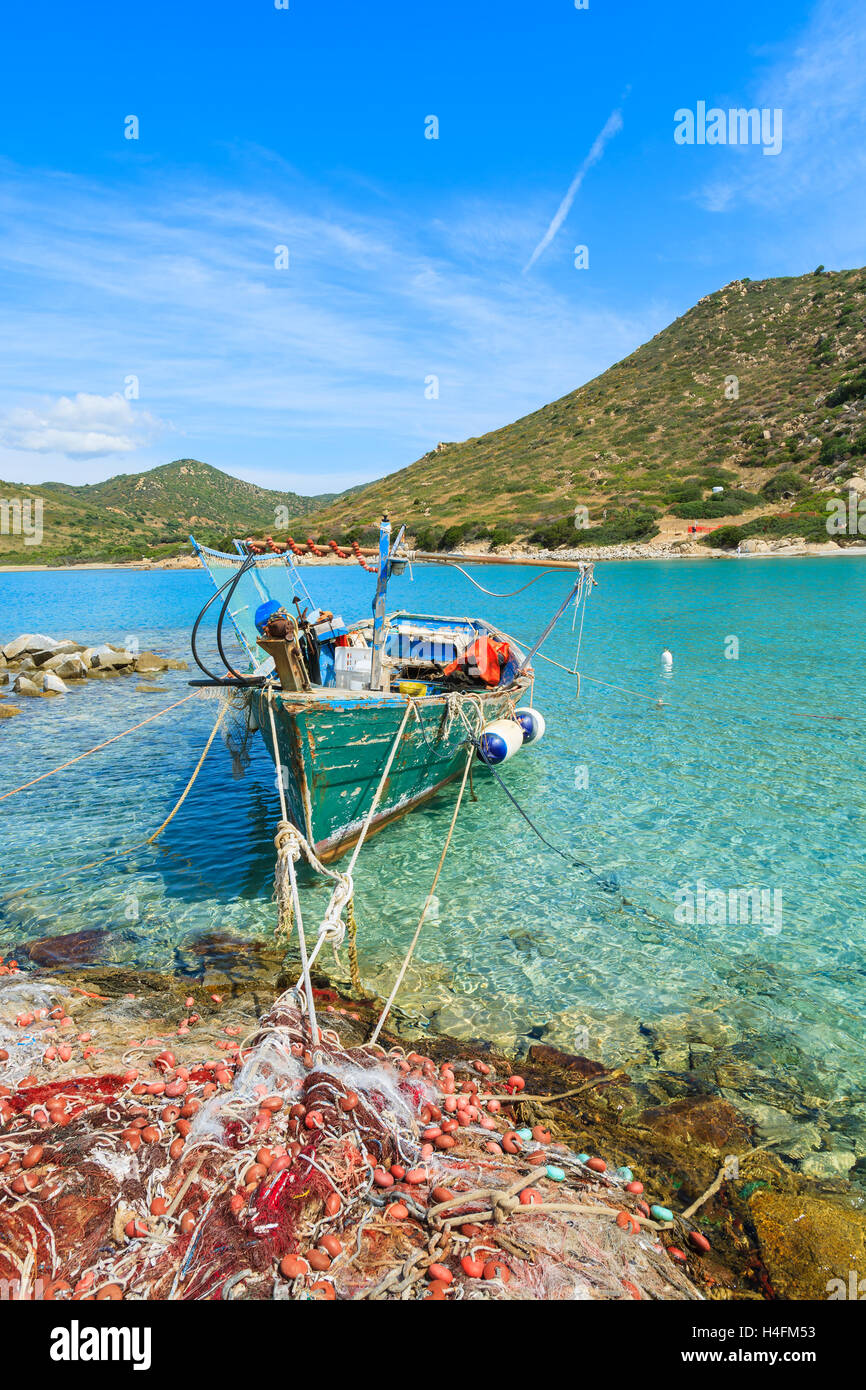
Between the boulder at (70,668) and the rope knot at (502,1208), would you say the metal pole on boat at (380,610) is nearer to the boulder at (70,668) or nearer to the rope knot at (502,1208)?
the rope knot at (502,1208)

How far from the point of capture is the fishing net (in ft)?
12.5

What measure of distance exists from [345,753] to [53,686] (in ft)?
62.5

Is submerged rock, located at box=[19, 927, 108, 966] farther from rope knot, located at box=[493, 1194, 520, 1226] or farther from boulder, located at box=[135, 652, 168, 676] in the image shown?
boulder, located at box=[135, 652, 168, 676]

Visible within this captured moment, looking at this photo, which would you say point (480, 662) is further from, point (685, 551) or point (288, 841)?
point (685, 551)

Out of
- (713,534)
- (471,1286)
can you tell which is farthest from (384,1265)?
(713,534)

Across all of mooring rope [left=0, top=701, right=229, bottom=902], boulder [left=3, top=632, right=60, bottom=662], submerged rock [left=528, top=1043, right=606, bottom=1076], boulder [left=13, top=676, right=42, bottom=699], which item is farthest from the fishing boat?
boulder [left=3, top=632, right=60, bottom=662]

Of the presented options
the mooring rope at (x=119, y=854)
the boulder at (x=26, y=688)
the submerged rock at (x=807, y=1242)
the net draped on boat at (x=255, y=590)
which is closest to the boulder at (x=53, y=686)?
the boulder at (x=26, y=688)

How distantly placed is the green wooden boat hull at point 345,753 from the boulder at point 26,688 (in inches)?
624

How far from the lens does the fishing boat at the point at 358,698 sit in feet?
30.6

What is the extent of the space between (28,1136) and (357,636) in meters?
10.3

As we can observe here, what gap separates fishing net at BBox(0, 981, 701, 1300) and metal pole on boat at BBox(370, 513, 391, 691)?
7014mm

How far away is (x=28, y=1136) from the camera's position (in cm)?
471

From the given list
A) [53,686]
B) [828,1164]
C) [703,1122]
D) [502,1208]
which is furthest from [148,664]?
[828,1164]

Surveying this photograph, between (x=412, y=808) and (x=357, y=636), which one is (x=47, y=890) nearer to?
(x=412, y=808)
